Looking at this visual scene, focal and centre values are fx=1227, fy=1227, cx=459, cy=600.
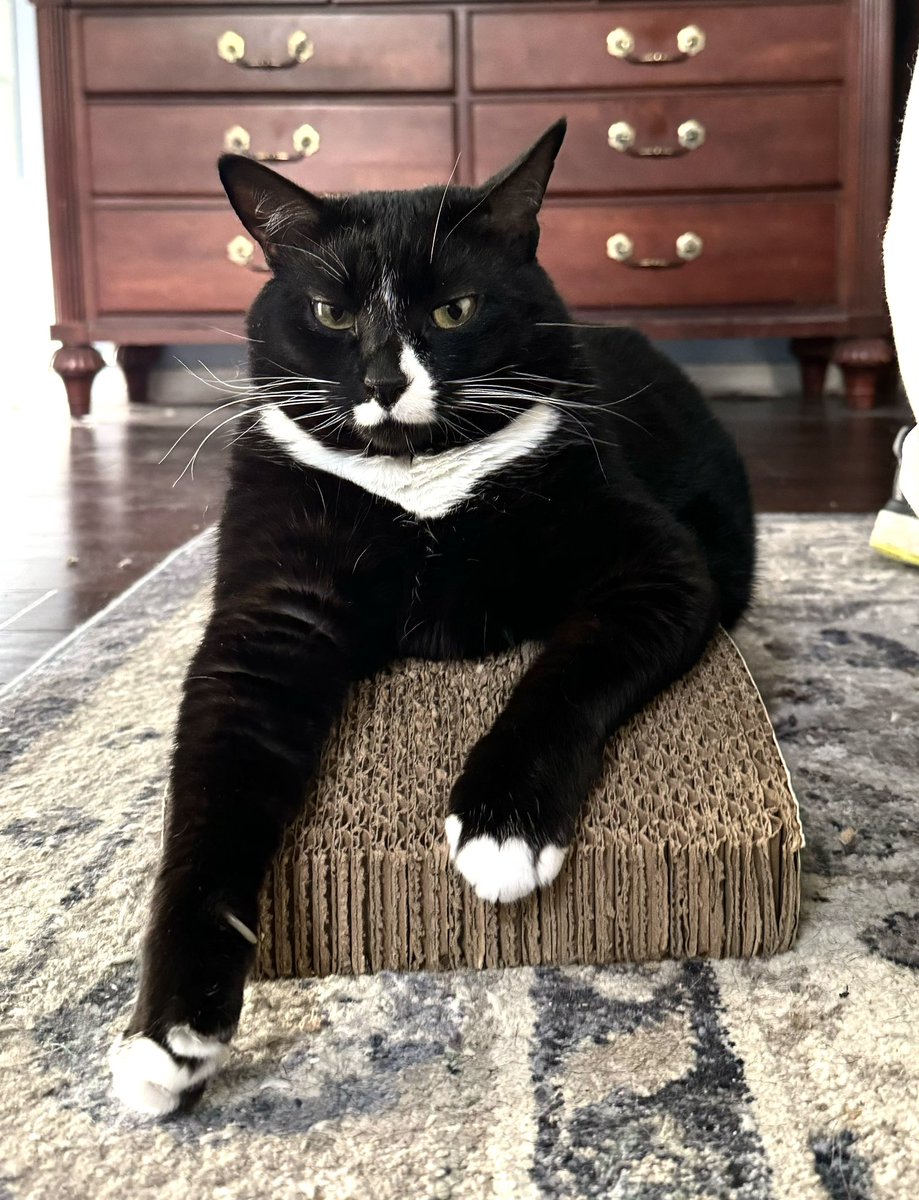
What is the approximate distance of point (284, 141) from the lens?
9.25 ft

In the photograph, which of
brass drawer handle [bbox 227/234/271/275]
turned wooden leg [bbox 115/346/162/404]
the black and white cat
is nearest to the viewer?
the black and white cat

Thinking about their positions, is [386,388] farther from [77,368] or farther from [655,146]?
[77,368]

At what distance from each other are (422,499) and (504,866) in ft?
1.17

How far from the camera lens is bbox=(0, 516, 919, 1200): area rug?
589 mm

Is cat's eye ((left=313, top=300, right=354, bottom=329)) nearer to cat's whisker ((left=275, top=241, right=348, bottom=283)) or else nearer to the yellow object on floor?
cat's whisker ((left=275, top=241, right=348, bottom=283))

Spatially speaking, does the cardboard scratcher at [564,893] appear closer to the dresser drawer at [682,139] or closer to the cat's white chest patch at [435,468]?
the cat's white chest patch at [435,468]

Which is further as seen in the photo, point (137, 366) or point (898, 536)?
point (137, 366)

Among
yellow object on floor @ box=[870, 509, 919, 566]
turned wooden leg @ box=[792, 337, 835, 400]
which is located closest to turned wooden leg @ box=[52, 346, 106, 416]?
turned wooden leg @ box=[792, 337, 835, 400]

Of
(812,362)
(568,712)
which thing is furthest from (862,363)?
(568,712)

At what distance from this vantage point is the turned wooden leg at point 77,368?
9.73 feet

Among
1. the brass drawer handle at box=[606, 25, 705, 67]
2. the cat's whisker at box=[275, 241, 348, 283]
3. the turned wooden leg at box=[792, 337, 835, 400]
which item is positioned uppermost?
the brass drawer handle at box=[606, 25, 705, 67]

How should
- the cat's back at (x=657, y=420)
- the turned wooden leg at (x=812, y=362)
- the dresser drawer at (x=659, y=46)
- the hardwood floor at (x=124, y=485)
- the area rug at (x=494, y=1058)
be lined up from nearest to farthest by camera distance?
the area rug at (x=494, y=1058), the cat's back at (x=657, y=420), the hardwood floor at (x=124, y=485), the dresser drawer at (x=659, y=46), the turned wooden leg at (x=812, y=362)

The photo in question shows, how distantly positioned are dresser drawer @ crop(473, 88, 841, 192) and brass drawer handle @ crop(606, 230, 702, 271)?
113 mm

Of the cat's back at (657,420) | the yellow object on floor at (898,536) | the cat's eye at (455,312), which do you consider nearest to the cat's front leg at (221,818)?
the cat's eye at (455,312)
